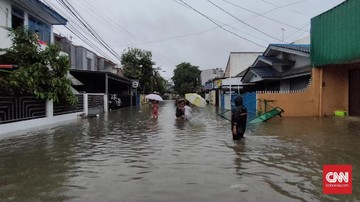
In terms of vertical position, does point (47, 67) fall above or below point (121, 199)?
above

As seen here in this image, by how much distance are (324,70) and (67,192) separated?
19.0 metres

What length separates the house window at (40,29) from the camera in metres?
21.8

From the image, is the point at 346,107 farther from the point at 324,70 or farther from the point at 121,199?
the point at 121,199

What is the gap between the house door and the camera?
20.8m

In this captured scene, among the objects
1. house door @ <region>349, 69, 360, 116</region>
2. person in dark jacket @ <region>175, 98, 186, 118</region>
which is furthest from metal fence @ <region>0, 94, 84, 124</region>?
house door @ <region>349, 69, 360, 116</region>

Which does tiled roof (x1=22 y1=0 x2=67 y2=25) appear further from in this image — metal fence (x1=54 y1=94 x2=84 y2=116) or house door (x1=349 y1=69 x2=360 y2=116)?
house door (x1=349 y1=69 x2=360 y2=116)

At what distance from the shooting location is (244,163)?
798 cm

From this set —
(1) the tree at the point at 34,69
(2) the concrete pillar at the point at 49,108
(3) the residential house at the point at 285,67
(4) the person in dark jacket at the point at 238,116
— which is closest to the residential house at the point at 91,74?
(2) the concrete pillar at the point at 49,108

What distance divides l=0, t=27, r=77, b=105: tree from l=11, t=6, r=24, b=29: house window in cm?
294

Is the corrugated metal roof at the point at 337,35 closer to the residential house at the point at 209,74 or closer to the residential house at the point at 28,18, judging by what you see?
the residential house at the point at 28,18

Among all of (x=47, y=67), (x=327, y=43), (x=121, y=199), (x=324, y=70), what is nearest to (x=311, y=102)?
(x=324, y=70)

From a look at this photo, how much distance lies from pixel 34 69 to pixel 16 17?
5478 millimetres

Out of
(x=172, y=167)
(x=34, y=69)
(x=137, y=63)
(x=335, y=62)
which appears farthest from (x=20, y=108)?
(x=137, y=63)

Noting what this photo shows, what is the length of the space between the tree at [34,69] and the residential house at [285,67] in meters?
13.9
